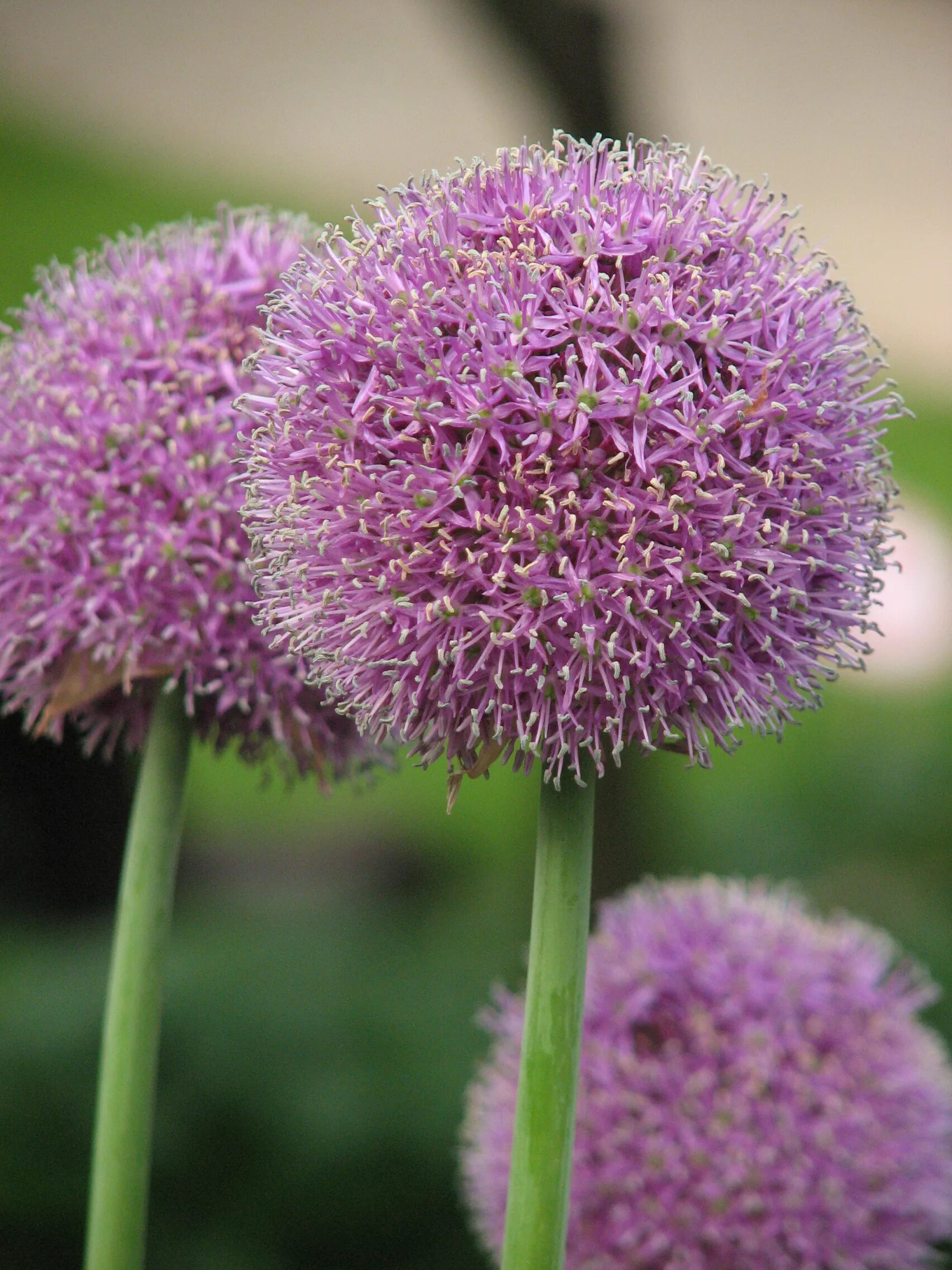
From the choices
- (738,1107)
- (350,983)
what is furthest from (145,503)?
(350,983)

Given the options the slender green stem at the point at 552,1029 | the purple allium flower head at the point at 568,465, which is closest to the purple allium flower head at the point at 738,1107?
the slender green stem at the point at 552,1029

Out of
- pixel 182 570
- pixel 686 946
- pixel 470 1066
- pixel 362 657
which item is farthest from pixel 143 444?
pixel 470 1066

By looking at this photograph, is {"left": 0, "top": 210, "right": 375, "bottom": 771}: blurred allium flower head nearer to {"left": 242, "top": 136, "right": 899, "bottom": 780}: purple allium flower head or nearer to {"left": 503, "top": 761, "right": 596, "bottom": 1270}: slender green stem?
{"left": 242, "top": 136, "right": 899, "bottom": 780}: purple allium flower head

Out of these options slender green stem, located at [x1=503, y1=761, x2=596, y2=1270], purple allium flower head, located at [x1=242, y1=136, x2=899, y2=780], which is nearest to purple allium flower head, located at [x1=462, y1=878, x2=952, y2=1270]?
slender green stem, located at [x1=503, y1=761, x2=596, y2=1270]

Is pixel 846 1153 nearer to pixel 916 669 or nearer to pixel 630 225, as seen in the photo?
pixel 630 225

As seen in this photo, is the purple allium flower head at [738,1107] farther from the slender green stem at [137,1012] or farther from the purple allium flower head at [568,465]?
the purple allium flower head at [568,465]
